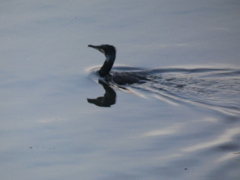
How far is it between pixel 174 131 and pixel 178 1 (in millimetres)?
7732

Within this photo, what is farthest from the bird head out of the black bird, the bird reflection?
the bird reflection

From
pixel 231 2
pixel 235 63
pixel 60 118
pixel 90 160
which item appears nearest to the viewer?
pixel 90 160

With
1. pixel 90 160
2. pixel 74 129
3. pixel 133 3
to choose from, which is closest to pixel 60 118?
pixel 74 129

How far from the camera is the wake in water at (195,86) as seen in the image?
10.2 meters

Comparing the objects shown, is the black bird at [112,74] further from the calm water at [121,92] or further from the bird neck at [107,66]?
the calm water at [121,92]

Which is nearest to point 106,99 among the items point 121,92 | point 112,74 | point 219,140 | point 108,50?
point 121,92

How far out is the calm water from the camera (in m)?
7.94

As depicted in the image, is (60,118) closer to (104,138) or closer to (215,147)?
(104,138)

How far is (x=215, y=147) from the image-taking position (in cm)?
823

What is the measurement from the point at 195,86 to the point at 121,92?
1412mm

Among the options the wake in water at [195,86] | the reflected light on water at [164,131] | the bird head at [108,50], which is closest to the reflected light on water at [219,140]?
the reflected light on water at [164,131]

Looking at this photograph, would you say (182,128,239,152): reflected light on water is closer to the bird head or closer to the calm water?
the calm water

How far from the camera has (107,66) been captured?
12.0 metres

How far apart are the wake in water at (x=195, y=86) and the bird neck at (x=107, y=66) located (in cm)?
15
